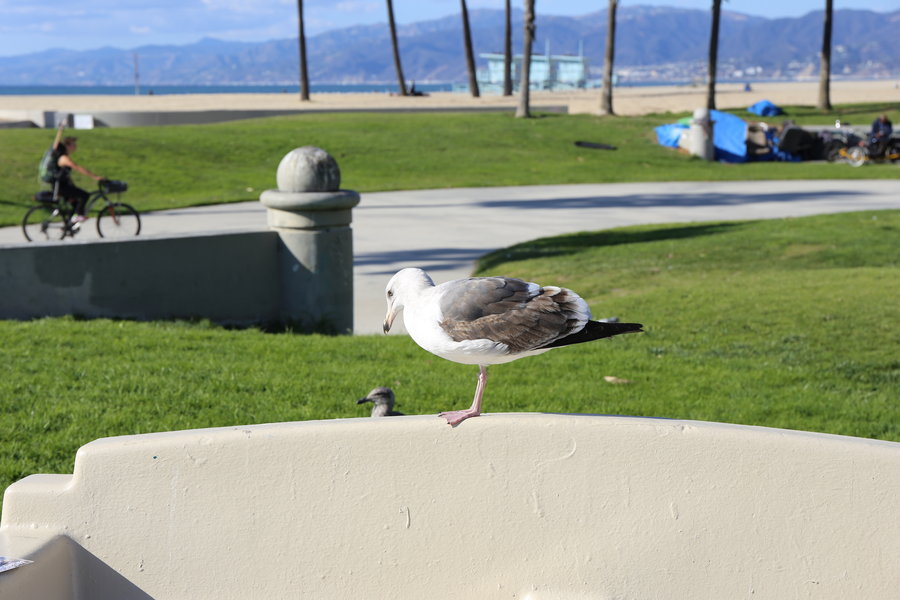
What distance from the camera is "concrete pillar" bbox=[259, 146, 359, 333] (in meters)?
10.1

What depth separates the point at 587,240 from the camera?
55.3 feet

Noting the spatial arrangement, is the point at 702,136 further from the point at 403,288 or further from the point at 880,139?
the point at 403,288

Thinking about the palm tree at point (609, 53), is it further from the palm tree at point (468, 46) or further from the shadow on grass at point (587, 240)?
the shadow on grass at point (587, 240)

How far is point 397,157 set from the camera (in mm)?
30859

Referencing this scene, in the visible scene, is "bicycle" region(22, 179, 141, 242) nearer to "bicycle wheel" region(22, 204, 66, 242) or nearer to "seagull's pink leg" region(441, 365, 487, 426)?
"bicycle wheel" region(22, 204, 66, 242)

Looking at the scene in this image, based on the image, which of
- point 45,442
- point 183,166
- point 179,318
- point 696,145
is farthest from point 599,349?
point 696,145

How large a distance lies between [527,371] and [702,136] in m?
26.0

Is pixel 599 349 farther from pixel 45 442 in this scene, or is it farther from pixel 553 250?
pixel 553 250

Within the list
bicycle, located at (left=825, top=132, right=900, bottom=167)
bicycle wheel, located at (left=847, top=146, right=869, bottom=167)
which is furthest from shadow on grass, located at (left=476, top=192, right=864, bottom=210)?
bicycle, located at (left=825, top=132, right=900, bottom=167)

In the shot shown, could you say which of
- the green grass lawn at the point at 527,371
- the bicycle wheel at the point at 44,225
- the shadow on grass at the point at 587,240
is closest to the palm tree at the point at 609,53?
the shadow on grass at the point at 587,240

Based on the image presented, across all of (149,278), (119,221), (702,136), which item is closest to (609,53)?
(702,136)

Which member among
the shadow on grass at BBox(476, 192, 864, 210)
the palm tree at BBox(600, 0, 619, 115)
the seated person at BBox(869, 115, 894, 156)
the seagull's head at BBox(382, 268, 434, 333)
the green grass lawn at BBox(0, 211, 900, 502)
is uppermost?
the palm tree at BBox(600, 0, 619, 115)

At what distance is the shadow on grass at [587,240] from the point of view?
15266 mm

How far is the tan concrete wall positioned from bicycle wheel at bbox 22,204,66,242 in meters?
4.51
